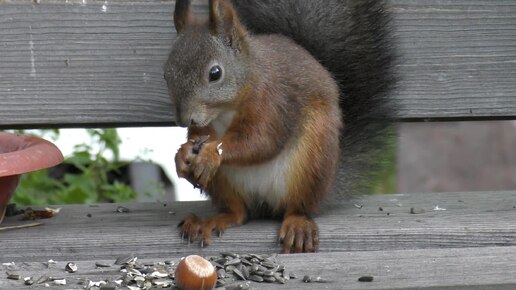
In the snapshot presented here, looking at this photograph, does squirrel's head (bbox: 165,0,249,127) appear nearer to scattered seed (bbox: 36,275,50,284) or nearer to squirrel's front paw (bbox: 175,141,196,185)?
squirrel's front paw (bbox: 175,141,196,185)

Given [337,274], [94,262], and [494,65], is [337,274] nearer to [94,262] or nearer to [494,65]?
[94,262]

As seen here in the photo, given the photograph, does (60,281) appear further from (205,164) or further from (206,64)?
(206,64)

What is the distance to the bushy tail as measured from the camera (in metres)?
2.38

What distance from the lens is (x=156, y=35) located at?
2434 mm

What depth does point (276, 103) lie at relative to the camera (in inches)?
85.4

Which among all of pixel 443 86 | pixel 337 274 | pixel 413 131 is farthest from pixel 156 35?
pixel 413 131

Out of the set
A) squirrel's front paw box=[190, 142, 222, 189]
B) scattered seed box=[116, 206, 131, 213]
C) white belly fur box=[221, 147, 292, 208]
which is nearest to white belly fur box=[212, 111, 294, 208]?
white belly fur box=[221, 147, 292, 208]

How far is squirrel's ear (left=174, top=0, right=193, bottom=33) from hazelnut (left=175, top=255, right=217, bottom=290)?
0.64 meters

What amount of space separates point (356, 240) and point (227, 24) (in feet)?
1.69

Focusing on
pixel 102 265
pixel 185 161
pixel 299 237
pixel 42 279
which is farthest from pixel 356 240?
pixel 42 279

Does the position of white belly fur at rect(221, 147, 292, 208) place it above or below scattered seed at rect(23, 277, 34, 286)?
above

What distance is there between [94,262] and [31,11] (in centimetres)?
77

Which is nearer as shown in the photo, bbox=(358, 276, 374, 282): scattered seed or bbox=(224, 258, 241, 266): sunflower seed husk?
bbox=(358, 276, 374, 282): scattered seed

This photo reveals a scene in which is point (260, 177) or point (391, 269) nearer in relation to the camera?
point (391, 269)
